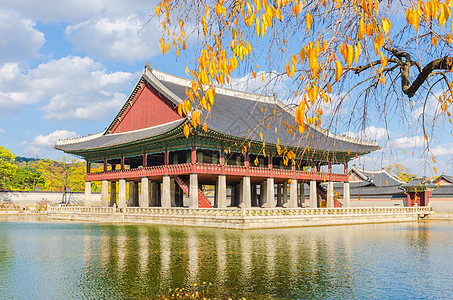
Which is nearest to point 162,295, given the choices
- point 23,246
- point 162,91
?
point 23,246

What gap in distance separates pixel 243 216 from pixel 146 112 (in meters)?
21.8

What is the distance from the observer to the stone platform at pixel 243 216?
29906mm

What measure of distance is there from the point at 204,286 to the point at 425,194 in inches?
1863

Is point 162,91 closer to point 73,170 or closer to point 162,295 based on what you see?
point 162,295

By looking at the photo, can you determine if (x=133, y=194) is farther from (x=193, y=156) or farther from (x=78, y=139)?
(x=193, y=156)

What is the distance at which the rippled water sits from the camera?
10930mm

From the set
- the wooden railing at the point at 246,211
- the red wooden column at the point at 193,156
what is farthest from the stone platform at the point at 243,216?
the red wooden column at the point at 193,156

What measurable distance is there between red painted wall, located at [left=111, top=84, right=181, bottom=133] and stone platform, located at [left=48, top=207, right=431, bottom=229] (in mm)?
10698

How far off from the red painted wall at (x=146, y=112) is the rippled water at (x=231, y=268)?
22502 mm

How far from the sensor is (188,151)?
1606 inches

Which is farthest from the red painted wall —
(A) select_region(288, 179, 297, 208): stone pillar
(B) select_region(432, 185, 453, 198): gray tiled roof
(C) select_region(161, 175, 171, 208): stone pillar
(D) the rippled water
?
(B) select_region(432, 185, 453, 198): gray tiled roof

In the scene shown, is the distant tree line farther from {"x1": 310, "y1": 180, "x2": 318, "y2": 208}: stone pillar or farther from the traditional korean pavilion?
{"x1": 310, "y1": 180, "x2": 318, "y2": 208}: stone pillar

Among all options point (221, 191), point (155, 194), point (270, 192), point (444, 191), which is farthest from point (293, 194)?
point (444, 191)

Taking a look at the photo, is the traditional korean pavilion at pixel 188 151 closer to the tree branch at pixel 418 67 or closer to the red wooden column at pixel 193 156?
the red wooden column at pixel 193 156
